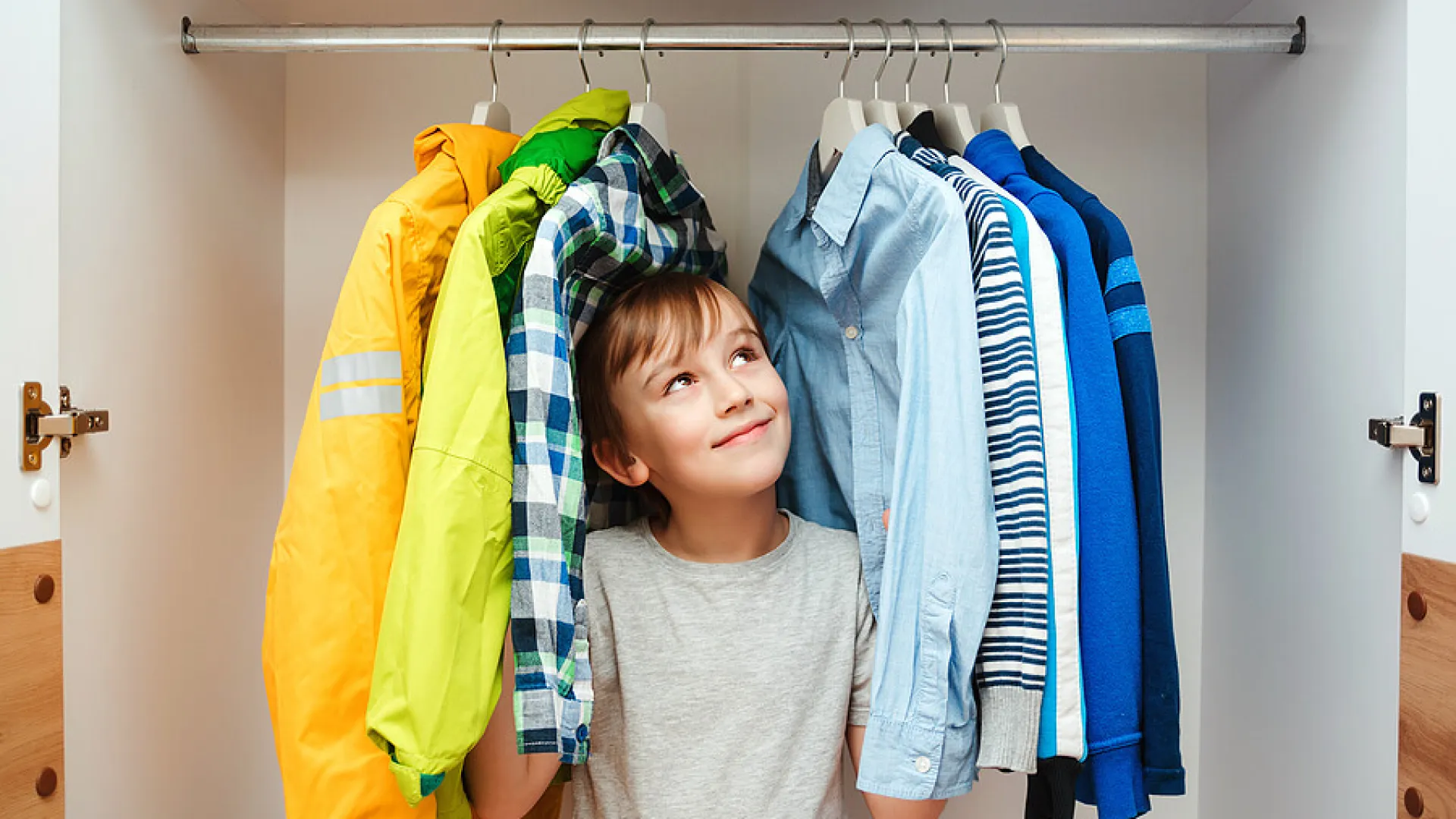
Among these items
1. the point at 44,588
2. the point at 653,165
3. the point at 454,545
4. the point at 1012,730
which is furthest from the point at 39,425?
the point at 1012,730

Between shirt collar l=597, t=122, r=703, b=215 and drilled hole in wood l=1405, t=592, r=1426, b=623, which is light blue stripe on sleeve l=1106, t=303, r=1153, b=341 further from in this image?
shirt collar l=597, t=122, r=703, b=215

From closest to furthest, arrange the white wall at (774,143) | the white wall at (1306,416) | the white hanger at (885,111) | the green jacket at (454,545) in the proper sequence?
the green jacket at (454,545) → the white wall at (1306,416) → the white hanger at (885,111) → the white wall at (774,143)

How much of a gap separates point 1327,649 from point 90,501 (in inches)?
51.3

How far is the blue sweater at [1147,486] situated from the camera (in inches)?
34.0

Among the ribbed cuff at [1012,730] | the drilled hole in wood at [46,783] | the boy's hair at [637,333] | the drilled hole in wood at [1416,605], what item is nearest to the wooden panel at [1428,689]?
the drilled hole in wood at [1416,605]

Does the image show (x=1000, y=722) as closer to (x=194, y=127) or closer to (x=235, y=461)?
(x=235, y=461)

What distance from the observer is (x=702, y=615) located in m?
1.06

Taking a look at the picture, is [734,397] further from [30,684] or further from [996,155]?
[30,684]

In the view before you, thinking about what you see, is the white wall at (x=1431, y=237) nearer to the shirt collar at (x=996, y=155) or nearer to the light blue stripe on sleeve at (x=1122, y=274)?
the light blue stripe on sleeve at (x=1122, y=274)

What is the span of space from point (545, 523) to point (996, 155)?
58 cm

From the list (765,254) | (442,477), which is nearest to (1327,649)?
(765,254)

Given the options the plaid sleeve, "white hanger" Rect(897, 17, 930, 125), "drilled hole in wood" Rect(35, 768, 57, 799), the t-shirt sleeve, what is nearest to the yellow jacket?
the plaid sleeve

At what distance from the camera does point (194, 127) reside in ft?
3.97

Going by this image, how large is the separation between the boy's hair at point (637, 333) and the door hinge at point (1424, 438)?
0.61 m
